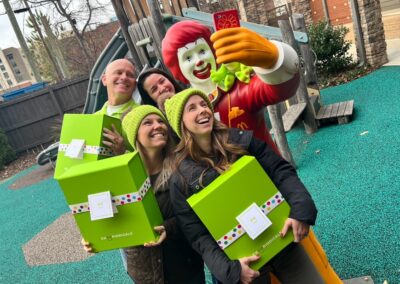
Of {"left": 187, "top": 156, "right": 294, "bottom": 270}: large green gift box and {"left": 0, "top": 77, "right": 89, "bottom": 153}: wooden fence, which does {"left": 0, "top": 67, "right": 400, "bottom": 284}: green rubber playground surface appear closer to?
{"left": 187, "top": 156, "right": 294, "bottom": 270}: large green gift box

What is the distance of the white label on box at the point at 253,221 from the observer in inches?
56.3

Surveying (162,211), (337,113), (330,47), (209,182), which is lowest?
(337,113)

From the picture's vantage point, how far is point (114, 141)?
1.86 metres

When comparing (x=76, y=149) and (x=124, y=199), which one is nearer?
(x=124, y=199)

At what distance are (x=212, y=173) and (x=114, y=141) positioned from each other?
1.94ft

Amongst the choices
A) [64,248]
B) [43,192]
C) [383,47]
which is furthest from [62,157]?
[383,47]

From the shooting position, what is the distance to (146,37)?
14.1ft

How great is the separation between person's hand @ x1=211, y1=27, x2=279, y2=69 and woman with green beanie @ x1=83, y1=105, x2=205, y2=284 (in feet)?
1.50

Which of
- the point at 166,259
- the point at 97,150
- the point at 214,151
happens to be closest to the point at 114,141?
the point at 97,150

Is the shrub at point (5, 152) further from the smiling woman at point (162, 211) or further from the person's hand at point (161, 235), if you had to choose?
the person's hand at point (161, 235)

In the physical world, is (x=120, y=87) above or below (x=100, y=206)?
above

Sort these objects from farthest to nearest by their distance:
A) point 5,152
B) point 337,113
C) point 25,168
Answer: point 5,152
point 25,168
point 337,113

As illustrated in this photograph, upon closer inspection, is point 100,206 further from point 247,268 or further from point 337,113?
point 337,113

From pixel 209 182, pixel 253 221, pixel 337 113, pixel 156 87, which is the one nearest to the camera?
pixel 253 221
